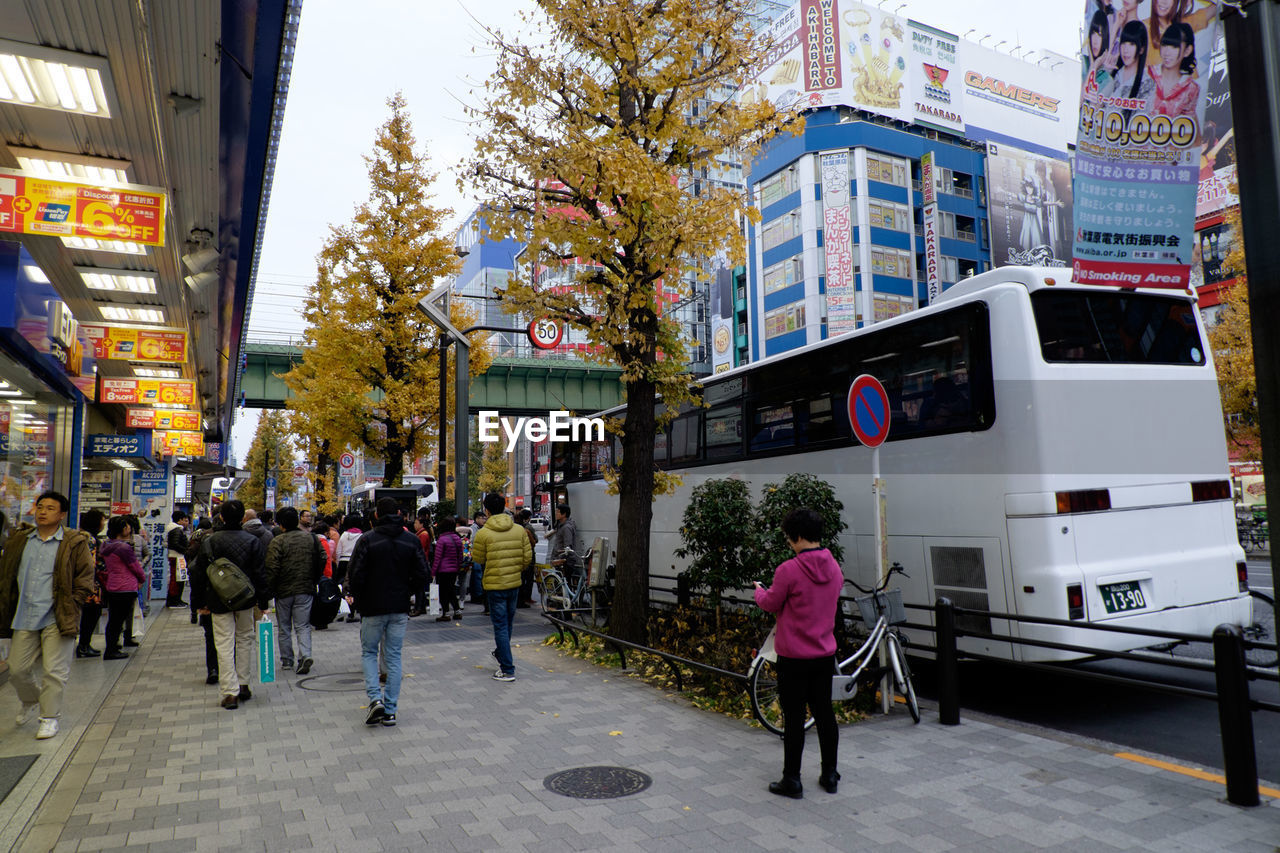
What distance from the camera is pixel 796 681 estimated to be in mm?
4965

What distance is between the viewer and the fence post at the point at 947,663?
→ 6445 mm

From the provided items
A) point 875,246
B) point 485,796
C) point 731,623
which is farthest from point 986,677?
point 875,246

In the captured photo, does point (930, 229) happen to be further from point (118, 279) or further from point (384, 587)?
point (384, 587)

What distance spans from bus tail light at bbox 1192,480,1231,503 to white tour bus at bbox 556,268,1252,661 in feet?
0.05

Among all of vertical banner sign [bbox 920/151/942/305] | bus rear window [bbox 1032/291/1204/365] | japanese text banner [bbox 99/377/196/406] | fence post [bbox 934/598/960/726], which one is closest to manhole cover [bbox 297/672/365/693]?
fence post [bbox 934/598/960/726]

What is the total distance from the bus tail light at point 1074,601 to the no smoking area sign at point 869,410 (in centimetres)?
198

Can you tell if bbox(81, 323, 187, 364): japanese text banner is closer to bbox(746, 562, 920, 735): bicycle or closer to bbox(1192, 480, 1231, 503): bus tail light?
bbox(746, 562, 920, 735): bicycle

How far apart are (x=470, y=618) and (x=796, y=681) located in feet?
33.9

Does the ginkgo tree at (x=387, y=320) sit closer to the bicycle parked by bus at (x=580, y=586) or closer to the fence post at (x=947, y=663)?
the bicycle parked by bus at (x=580, y=586)

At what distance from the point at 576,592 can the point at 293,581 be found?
5.08 meters

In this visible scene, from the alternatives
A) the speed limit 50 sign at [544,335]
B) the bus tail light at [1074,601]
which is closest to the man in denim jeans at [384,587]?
the bus tail light at [1074,601]

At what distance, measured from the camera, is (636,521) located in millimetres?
9875

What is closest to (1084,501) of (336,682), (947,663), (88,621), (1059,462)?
(1059,462)

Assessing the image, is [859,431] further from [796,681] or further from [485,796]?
[485,796]
